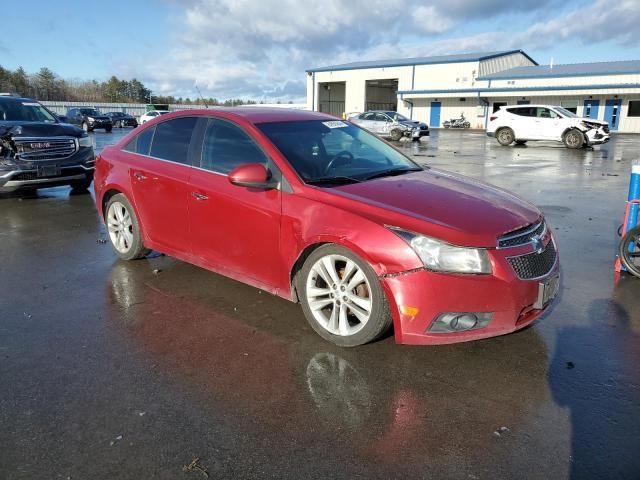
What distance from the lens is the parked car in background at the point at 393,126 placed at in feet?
86.8

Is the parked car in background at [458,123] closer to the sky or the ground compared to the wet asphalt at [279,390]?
closer to the sky

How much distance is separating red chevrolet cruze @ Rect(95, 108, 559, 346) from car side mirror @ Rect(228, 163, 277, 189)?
0.01 metres

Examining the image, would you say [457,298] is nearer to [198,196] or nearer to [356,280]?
[356,280]

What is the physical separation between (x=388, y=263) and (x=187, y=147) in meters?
2.48

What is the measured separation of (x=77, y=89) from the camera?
245 ft

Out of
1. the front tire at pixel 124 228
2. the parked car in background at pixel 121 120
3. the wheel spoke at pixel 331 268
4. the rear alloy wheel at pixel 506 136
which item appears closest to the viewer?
the wheel spoke at pixel 331 268

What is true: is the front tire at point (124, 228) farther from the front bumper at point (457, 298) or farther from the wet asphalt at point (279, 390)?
the front bumper at point (457, 298)

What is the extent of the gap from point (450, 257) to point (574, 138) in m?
21.3


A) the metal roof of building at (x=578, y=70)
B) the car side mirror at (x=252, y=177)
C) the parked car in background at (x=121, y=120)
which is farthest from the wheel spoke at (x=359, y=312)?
the parked car in background at (x=121, y=120)

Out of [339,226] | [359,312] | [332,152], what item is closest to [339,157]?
[332,152]

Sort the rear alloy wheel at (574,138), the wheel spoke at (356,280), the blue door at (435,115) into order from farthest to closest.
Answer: the blue door at (435,115), the rear alloy wheel at (574,138), the wheel spoke at (356,280)

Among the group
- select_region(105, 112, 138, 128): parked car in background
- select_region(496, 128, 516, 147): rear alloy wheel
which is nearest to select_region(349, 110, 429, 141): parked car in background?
select_region(496, 128, 516, 147): rear alloy wheel

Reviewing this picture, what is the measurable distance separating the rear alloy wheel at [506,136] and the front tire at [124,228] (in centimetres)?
2148

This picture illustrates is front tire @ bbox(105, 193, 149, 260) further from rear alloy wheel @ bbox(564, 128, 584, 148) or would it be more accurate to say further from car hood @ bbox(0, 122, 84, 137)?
rear alloy wheel @ bbox(564, 128, 584, 148)
